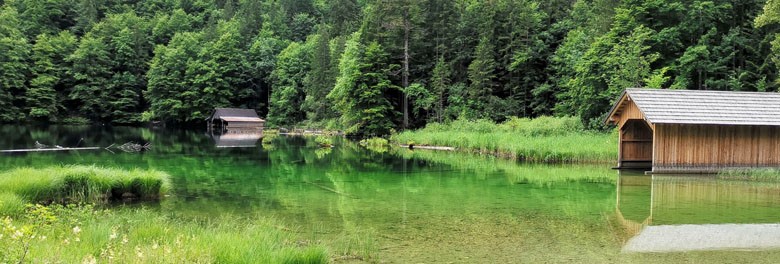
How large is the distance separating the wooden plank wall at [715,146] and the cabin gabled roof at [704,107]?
754mm

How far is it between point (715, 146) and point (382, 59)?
3215 cm

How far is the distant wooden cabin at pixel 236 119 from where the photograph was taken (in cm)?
7194

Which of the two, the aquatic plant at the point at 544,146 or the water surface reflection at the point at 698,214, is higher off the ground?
the aquatic plant at the point at 544,146

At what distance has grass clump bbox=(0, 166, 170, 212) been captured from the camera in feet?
41.3

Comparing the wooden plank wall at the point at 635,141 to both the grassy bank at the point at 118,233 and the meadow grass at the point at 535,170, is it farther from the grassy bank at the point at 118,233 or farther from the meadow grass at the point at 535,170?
the grassy bank at the point at 118,233

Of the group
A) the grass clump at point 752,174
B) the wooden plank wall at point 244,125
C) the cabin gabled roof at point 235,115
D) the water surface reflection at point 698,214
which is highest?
the cabin gabled roof at point 235,115

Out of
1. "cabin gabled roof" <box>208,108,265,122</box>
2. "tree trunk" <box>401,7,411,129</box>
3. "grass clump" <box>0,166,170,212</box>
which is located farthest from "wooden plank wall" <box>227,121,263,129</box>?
"grass clump" <box>0,166,170,212</box>

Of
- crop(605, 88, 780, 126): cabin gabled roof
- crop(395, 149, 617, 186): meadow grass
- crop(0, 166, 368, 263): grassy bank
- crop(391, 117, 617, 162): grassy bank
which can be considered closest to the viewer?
crop(0, 166, 368, 263): grassy bank

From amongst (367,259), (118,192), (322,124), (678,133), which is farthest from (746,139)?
(322,124)

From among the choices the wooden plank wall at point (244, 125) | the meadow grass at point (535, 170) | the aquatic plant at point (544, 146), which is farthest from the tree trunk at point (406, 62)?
the wooden plank wall at point (244, 125)

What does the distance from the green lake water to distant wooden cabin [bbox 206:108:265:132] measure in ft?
152

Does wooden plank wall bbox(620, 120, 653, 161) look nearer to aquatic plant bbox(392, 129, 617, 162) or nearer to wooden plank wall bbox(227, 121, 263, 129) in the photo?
aquatic plant bbox(392, 129, 617, 162)

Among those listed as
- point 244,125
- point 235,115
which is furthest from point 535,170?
point 235,115

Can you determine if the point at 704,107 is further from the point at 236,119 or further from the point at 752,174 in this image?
the point at 236,119
